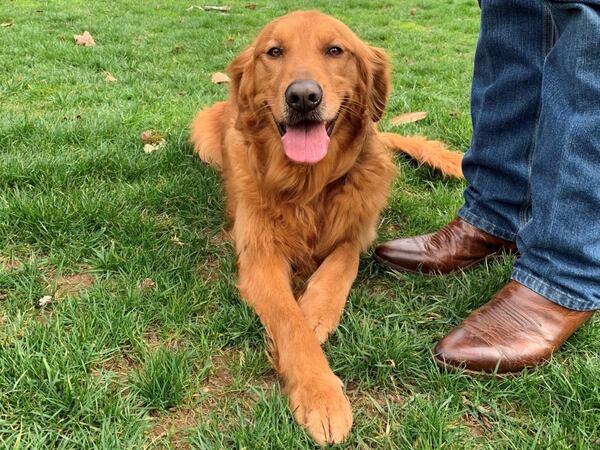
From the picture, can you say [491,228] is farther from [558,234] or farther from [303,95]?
[303,95]

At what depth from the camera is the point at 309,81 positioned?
A: 229 cm

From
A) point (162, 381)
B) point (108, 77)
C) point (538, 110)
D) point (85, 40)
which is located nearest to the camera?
point (162, 381)

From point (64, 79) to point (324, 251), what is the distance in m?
3.86

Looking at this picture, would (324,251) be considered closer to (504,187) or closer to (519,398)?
(504,187)

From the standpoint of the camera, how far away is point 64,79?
5234mm

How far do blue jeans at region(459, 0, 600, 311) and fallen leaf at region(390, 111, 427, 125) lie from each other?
190 cm

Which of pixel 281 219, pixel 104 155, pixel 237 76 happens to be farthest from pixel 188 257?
pixel 104 155

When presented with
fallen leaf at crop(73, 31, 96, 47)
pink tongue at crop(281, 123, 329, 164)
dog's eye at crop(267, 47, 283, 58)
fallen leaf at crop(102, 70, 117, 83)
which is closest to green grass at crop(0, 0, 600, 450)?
pink tongue at crop(281, 123, 329, 164)

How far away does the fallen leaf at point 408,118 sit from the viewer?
4.43m

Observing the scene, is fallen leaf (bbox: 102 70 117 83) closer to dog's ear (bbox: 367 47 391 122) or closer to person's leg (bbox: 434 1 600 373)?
dog's ear (bbox: 367 47 391 122)

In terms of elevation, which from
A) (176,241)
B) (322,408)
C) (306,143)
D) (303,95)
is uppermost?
(303,95)

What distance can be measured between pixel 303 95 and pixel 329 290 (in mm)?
806

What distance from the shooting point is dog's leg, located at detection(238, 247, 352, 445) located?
5.21ft

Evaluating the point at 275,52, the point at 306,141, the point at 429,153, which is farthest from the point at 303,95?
the point at 429,153
